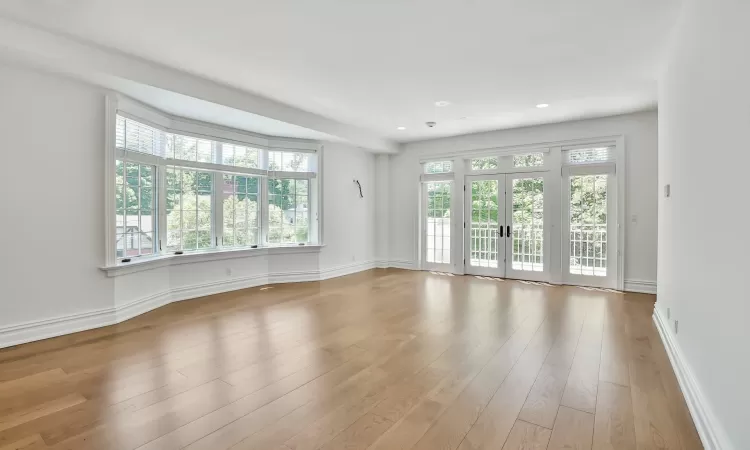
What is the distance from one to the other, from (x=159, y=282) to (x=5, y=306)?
62.5 inches

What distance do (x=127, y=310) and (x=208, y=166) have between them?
89.7 inches

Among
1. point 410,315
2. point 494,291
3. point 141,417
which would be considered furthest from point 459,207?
point 141,417

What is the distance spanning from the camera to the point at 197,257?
17.7 ft

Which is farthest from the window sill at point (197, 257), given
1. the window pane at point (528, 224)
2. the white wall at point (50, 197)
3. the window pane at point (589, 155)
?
the window pane at point (589, 155)

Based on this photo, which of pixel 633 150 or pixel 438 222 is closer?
pixel 633 150

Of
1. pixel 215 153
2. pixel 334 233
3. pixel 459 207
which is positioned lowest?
pixel 334 233

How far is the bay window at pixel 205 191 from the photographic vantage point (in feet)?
14.8

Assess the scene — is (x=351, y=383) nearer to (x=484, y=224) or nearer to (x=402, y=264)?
(x=484, y=224)

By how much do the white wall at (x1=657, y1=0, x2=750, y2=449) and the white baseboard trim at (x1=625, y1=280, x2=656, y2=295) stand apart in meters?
2.94

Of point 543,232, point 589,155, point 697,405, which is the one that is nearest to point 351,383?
point 697,405

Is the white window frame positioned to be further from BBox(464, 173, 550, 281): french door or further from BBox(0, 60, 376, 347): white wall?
BBox(464, 173, 550, 281): french door

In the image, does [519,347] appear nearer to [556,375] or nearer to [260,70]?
[556,375]

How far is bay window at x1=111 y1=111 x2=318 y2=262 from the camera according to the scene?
14.8ft

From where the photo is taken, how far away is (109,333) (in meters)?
3.77
